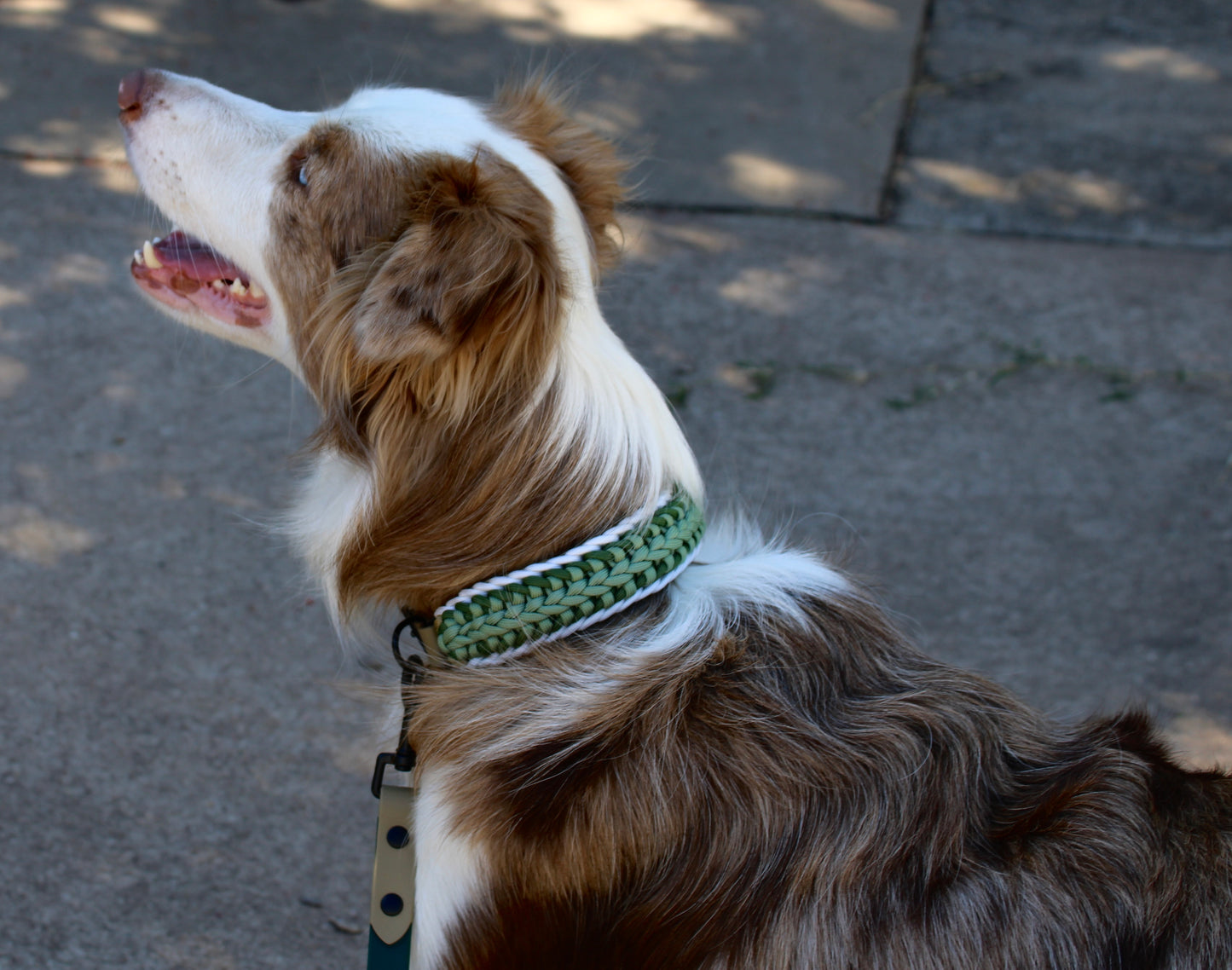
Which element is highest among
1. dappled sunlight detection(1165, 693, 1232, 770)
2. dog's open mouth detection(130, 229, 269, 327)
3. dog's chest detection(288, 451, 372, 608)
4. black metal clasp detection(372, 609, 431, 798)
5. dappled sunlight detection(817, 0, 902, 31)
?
dappled sunlight detection(817, 0, 902, 31)

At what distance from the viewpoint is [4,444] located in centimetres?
387

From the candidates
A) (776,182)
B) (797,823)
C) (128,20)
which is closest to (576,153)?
(797,823)

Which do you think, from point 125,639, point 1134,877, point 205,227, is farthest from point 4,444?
point 1134,877

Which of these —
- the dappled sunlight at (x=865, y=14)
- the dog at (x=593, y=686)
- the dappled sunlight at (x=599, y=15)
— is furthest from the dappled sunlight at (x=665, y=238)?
the dog at (x=593, y=686)

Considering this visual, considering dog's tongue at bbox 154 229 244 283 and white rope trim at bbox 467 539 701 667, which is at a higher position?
dog's tongue at bbox 154 229 244 283

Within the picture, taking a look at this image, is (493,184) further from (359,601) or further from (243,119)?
(359,601)

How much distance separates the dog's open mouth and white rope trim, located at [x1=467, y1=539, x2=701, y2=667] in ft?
2.88

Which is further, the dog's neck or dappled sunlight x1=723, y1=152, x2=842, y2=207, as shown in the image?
dappled sunlight x1=723, y1=152, x2=842, y2=207

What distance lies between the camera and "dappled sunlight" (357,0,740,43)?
6.11m

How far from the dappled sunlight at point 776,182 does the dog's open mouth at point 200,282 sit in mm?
3319

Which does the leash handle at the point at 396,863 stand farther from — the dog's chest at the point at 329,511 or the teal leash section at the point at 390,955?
the dog's chest at the point at 329,511

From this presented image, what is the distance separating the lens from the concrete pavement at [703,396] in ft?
10.0

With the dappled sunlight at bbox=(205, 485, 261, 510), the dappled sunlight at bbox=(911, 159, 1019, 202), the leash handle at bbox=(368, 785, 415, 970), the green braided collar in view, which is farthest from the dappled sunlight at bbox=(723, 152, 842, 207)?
the leash handle at bbox=(368, 785, 415, 970)

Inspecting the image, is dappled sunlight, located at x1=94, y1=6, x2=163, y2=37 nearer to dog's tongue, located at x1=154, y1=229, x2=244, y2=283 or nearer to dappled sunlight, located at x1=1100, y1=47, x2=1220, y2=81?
dog's tongue, located at x1=154, y1=229, x2=244, y2=283
